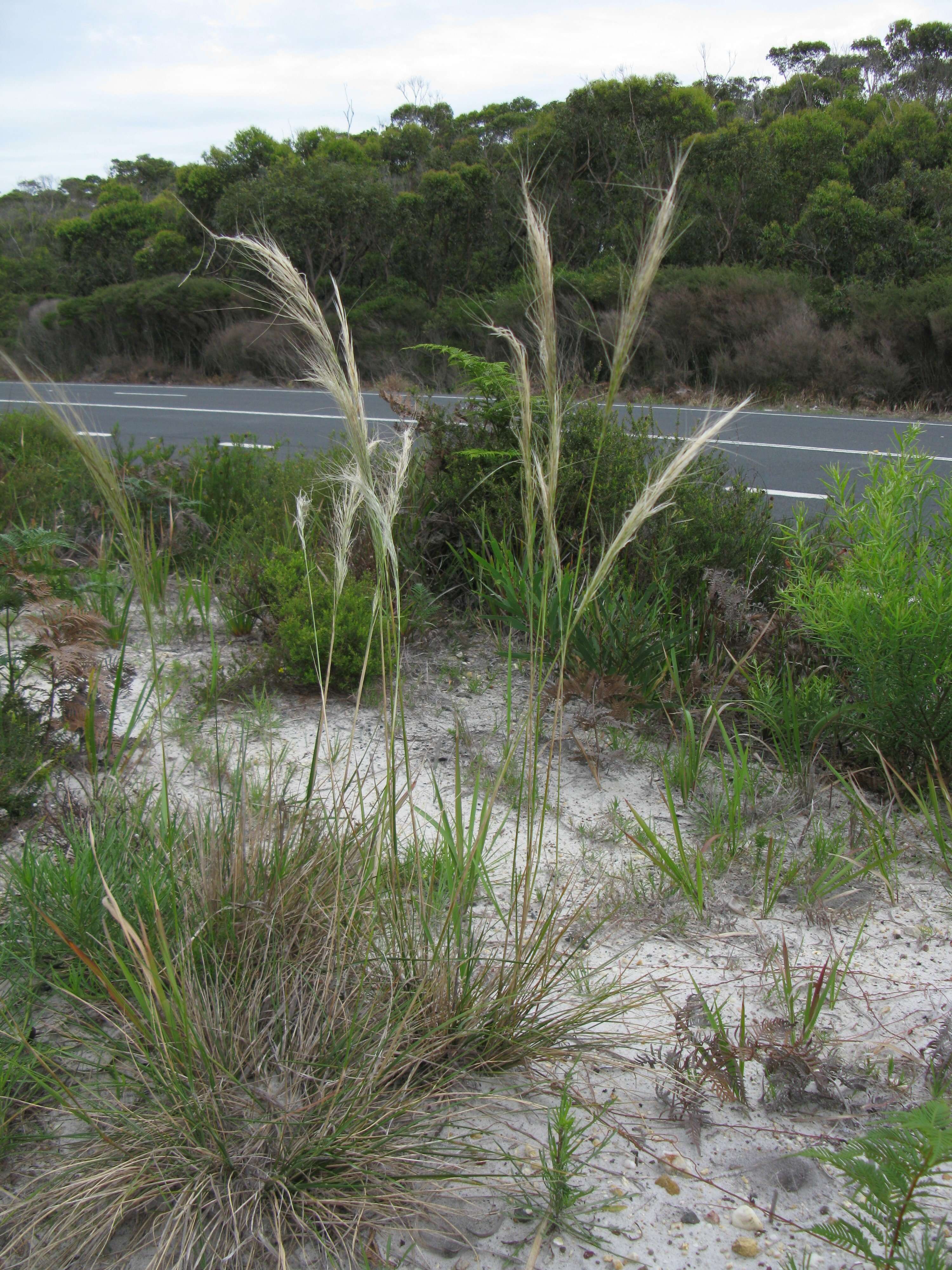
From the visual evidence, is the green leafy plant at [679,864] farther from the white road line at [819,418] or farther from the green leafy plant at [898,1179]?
the white road line at [819,418]

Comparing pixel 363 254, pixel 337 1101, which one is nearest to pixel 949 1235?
pixel 337 1101

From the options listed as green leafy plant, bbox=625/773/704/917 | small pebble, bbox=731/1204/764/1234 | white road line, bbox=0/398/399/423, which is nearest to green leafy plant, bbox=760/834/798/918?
green leafy plant, bbox=625/773/704/917

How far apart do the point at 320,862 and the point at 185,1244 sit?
0.82m

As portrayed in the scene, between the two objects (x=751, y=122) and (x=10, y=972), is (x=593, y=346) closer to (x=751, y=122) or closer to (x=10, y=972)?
(x=751, y=122)

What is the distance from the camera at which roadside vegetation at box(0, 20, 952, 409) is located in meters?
14.6

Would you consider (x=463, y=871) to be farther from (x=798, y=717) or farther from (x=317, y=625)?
(x=317, y=625)

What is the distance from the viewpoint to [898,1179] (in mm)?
1186

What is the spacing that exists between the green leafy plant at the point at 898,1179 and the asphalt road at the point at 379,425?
342cm

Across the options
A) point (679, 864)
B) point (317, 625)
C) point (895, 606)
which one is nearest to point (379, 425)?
point (317, 625)

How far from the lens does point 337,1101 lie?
60.7 inches

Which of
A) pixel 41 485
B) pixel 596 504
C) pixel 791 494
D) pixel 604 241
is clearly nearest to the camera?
pixel 596 504

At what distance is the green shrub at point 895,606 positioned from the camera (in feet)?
8.05

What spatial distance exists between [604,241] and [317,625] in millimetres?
19163

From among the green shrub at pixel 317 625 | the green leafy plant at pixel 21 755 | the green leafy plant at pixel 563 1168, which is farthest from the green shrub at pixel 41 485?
the green leafy plant at pixel 563 1168
